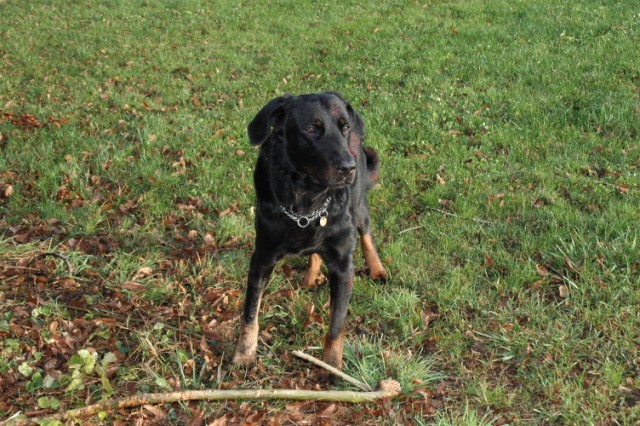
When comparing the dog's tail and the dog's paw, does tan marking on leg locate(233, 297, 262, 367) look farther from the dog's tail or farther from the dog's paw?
the dog's tail

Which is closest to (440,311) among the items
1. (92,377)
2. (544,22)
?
(92,377)

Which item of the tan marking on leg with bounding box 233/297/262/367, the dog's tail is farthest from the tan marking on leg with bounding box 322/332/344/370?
the dog's tail

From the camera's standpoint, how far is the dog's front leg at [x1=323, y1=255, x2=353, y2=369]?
152 inches

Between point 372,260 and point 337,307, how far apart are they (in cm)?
107

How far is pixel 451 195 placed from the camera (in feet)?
20.0

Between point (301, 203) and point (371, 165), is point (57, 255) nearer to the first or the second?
point (301, 203)

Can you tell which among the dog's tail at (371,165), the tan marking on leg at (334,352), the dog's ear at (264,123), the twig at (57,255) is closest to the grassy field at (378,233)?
the twig at (57,255)

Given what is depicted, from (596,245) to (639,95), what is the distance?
400 cm

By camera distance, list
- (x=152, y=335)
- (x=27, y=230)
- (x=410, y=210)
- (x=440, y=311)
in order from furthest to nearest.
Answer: (x=410, y=210) → (x=27, y=230) → (x=440, y=311) → (x=152, y=335)

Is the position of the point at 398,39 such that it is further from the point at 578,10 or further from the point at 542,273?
the point at 542,273

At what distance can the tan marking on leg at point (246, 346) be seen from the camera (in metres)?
3.95

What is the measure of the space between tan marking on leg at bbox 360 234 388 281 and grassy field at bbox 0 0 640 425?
5.6 inches

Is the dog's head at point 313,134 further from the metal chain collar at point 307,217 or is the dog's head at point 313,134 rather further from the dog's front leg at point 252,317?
the dog's front leg at point 252,317

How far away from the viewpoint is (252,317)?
3953mm
